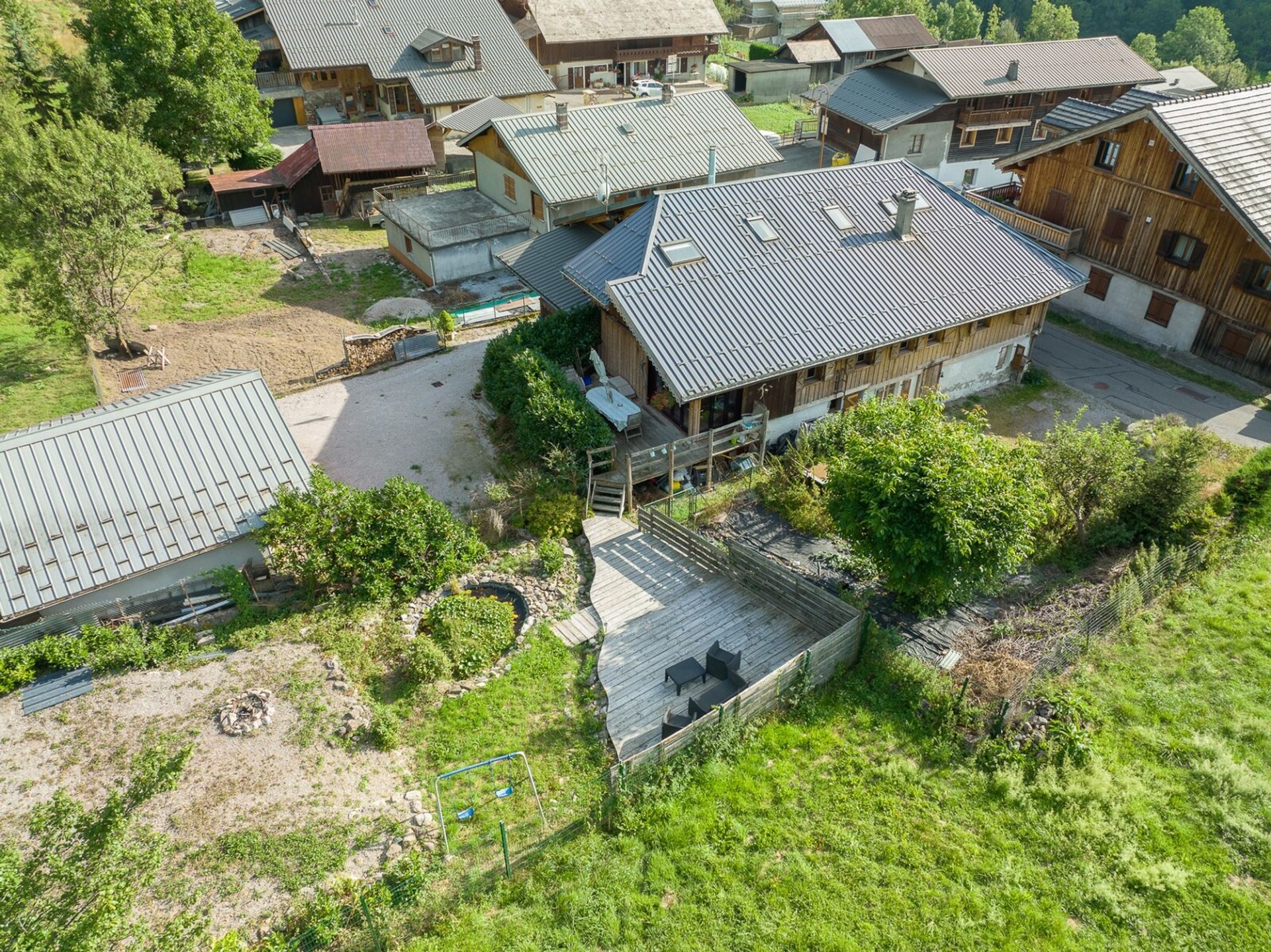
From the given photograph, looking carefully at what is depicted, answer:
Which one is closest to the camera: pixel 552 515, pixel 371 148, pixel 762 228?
pixel 552 515

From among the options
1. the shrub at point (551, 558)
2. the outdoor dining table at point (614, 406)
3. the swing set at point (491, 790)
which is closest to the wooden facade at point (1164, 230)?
the outdoor dining table at point (614, 406)

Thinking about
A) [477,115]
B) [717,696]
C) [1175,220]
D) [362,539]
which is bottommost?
[717,696]

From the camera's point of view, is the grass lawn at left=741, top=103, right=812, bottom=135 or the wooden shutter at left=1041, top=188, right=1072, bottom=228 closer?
the wooden shutter at left=1041, top=188, right=1072, bottom=228

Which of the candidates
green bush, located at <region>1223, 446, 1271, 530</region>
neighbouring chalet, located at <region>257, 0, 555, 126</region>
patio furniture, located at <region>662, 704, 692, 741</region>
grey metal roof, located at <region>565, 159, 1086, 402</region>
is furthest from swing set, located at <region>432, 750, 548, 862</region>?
neighbouring chalet, located at <region>257, 0, 555, 126</region>

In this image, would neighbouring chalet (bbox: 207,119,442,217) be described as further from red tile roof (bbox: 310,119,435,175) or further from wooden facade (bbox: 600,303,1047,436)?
wooden facade (bbox: 600,303,1047,436)

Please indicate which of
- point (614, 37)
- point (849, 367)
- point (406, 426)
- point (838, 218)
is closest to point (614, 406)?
point (849, 367)

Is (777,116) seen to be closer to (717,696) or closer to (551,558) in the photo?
(551,558)
